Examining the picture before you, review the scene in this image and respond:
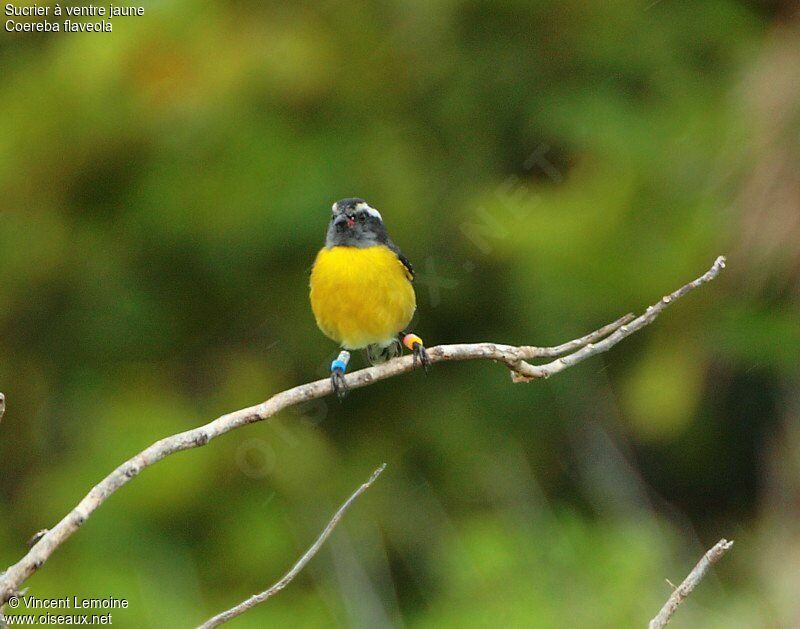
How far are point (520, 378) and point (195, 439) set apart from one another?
3.65 feet

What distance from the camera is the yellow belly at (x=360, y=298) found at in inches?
169

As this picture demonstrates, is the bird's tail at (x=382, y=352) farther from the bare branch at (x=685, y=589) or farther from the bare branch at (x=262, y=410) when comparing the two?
the bare branch at (x=685, y=589)

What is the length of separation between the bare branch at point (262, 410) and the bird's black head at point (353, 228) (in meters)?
1.46

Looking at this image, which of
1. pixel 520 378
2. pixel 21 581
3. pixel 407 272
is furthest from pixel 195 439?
pixel 407 272

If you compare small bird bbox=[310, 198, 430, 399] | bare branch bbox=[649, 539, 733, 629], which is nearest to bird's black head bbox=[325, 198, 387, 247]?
small bird bbox=[310, 198, 430, 399]

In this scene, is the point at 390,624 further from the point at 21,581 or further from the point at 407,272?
the point at 21,581

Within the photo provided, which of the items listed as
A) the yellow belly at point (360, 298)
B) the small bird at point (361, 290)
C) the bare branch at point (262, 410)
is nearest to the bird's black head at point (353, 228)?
the small bird at point (361, 290)

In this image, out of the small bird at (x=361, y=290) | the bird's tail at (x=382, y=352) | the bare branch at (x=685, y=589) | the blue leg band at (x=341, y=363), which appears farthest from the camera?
the bird's tail at (x=382, y=352)

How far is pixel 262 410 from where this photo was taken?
247 centimetres

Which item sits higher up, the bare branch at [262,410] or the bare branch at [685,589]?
the bare branch at [262,410]

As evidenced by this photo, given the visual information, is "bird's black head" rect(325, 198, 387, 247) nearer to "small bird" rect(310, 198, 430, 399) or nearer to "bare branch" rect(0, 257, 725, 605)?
"small bird" rect(310, 198, 430, 399)

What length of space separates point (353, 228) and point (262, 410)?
228 centimetres

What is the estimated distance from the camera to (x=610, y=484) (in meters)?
6.86

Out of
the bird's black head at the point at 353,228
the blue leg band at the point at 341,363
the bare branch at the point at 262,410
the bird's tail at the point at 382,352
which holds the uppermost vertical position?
the bird's black head at the point at 353,228
